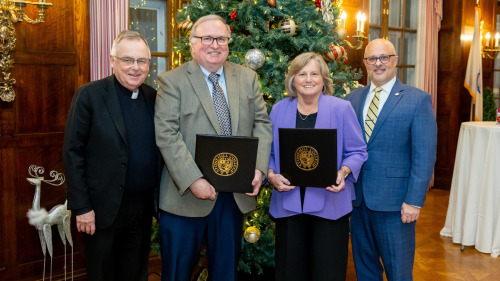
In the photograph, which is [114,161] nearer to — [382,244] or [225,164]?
[225,164]

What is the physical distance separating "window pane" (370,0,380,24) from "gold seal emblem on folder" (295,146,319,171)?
4539 mm

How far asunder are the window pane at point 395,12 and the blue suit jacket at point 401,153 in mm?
4410

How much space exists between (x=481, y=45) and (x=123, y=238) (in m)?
6.85

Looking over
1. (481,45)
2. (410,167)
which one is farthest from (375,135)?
(481,45)

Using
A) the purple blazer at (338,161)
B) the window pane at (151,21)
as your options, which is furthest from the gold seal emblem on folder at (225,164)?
the window pane at (151,21)

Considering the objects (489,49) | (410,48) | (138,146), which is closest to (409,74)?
(410,48)

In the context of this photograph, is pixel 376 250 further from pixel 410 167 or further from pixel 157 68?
pixel 157 68

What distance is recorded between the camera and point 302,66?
6.75ft

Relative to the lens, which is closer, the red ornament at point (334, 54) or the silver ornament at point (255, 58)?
the silver ornament at point (255, 58)

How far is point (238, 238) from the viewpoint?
6.93 ft

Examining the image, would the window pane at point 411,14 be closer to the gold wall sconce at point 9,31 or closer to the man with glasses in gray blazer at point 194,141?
the man with glasses in gray blazer at point 194,141

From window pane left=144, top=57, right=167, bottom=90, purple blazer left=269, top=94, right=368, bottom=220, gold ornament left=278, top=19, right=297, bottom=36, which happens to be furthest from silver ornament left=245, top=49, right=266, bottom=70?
window pane left=144, top=57, right=167, bottom=90

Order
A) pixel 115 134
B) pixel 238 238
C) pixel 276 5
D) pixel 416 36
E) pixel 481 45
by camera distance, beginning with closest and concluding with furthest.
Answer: pixel 115 134
pixel 238 238
pixel 276 5
pixel 416 36
pixel 481 45

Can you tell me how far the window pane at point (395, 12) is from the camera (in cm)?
618
